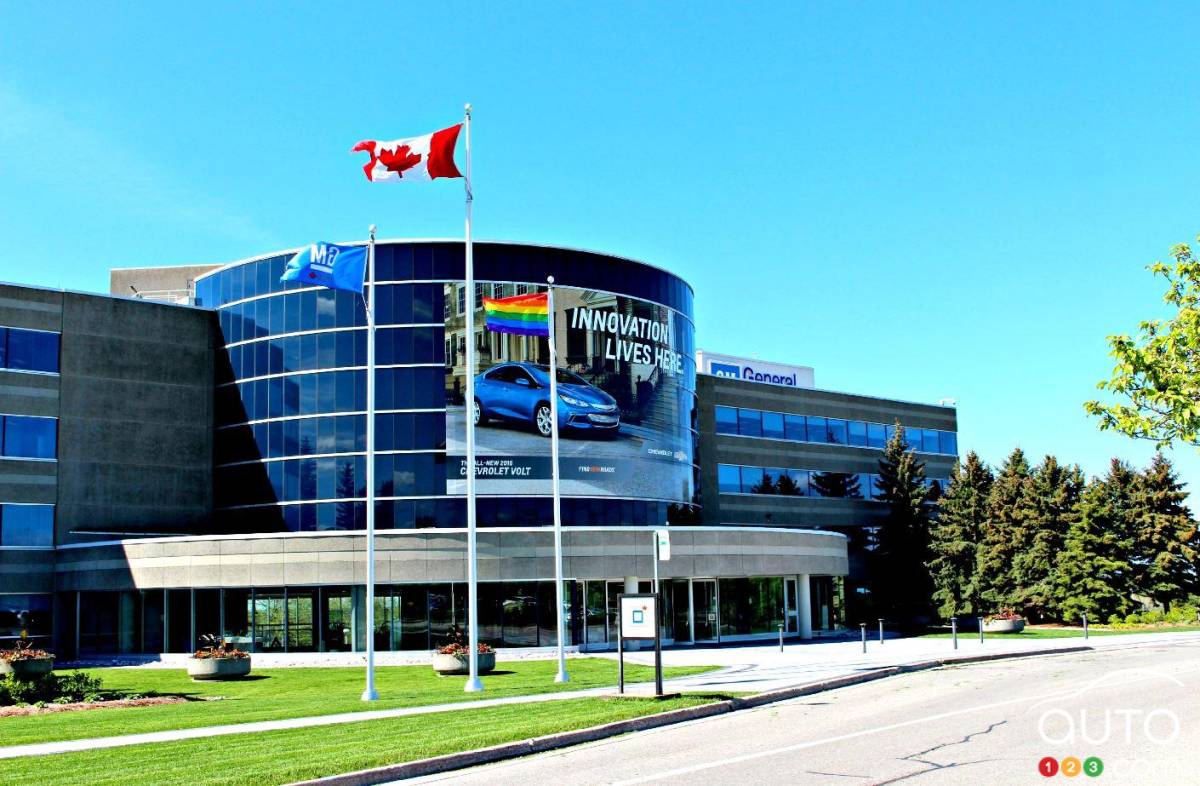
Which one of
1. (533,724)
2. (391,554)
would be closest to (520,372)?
(391,554)

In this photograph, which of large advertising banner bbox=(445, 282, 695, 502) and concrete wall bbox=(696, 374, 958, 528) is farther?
concrete wall bbox=(696, 374, 958, 528)

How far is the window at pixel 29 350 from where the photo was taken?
49812mm

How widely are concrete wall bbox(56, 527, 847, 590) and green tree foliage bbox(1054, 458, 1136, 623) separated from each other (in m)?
24.1

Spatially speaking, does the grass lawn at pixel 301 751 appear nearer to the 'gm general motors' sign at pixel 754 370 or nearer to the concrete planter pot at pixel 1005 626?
the concrete planter pot at pixel 1005 626

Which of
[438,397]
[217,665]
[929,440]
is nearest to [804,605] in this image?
[438,397]

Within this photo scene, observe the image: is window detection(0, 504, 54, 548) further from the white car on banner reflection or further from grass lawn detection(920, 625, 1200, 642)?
grass lawn detection(920, 625, 1200, 642)

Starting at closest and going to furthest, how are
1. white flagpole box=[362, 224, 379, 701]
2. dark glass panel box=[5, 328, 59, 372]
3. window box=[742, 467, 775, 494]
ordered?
white flagpole box=[362, 224, 379, 701] → dark glass panel box=[5, 328, 59, 372] → window box=[742, 467, 775, 494]

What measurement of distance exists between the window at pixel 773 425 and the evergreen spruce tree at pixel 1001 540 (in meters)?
12.3

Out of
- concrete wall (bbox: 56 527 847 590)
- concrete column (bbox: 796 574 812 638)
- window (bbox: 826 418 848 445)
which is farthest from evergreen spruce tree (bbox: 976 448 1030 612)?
concrete wall (bbox: 56 527 847 590)

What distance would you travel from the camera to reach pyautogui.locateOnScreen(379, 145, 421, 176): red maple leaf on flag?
2780cm

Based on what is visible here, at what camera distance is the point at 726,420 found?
212 feet

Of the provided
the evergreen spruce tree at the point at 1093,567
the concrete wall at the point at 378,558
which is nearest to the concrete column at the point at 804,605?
the concrete wall at the point at 378,558

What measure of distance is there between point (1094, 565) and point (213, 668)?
4501 cm

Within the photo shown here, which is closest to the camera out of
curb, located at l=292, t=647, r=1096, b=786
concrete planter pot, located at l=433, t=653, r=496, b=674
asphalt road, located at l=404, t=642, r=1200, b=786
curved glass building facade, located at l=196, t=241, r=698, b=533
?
asphalt road, located at l=404, t=642, r=1200, b=786
